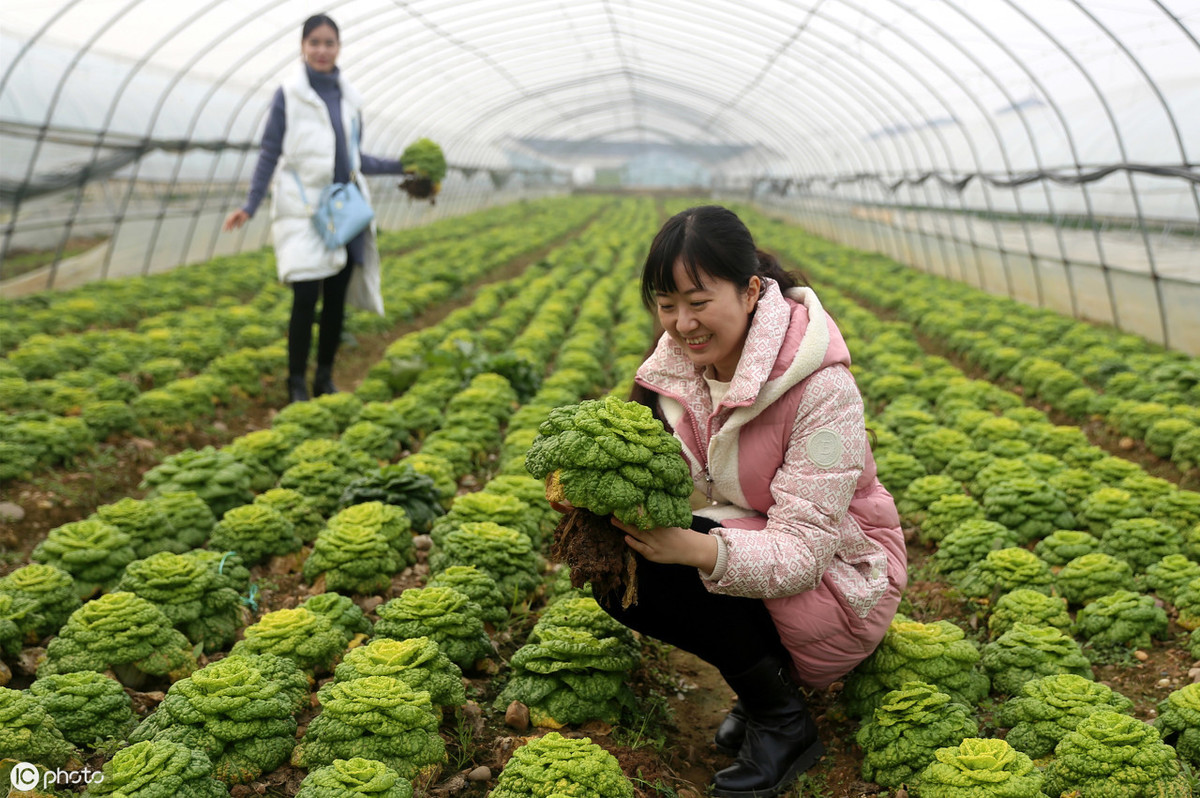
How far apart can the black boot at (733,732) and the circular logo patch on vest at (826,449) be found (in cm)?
116

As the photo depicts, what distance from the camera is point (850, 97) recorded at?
22.7m

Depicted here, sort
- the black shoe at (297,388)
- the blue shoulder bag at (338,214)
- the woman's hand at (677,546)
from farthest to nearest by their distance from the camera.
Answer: the black shoe at (297,388) < the blue shoulder bag at (338,214) < the woman's hand at (677,546)

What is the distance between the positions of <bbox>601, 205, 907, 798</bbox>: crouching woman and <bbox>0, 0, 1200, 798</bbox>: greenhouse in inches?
0.7

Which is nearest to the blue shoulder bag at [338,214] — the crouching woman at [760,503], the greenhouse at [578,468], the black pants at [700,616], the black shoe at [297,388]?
the greenhouse at [578,468]

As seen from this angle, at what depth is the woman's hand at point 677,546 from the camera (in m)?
2.82

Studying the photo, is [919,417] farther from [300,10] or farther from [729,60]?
[729,60]

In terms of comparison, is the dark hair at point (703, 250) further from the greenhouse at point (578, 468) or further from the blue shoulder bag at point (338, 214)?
the blue shoulder bag at point (338, 214)

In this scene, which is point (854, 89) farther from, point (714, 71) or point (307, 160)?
point (307, 160)

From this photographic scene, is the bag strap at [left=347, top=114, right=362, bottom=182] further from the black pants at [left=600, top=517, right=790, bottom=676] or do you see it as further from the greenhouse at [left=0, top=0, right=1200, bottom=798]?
the black pants at [left=600, top=517, right=790, bottom=676]

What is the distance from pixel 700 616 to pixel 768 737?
587 millimetres

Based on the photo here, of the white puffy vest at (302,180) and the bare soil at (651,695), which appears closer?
the bare soil at (651,695)

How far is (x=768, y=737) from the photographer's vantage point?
3.25m

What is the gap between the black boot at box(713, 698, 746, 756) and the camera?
3520mm

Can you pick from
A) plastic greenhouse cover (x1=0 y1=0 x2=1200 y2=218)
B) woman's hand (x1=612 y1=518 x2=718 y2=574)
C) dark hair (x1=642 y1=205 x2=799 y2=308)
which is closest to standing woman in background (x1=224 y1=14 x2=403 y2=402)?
dark hair (x1=642 y1=205 x2=799 y2=308)
